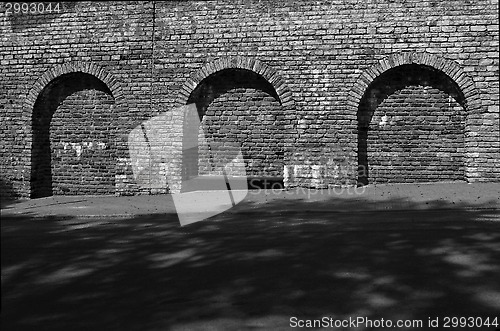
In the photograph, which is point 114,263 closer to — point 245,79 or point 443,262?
point 443,262

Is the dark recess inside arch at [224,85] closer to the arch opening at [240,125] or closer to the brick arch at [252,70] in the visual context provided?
the arch opening at [240,125]

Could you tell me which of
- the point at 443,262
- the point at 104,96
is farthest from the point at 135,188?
the point at 443,262

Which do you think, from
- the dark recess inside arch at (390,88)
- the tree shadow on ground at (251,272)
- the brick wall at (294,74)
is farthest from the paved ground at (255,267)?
the dark recess inside arch at (390,88)

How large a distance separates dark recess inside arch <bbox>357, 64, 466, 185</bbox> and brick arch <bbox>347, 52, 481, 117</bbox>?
126mm

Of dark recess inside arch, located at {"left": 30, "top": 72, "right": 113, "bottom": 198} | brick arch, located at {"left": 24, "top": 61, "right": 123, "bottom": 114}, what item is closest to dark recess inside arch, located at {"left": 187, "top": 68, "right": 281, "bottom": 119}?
brick arch, located at {"left": 24, "top": 61, "right": 123, "bottom": 114}

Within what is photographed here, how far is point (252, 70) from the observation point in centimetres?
1127

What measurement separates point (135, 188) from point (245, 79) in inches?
134

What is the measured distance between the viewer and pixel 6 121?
12.4 metres

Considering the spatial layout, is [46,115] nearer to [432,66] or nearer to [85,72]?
[85,72]

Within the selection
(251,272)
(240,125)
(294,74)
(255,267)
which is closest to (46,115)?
(240,125)

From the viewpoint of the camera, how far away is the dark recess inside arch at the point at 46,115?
40.1 ft

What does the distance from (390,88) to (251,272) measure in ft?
23.2

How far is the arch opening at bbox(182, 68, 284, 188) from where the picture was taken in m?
11.6

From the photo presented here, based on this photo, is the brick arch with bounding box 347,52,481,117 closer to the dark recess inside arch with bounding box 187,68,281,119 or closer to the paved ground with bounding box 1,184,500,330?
the dark recess inside arch with bounding box 187,68,281,119
